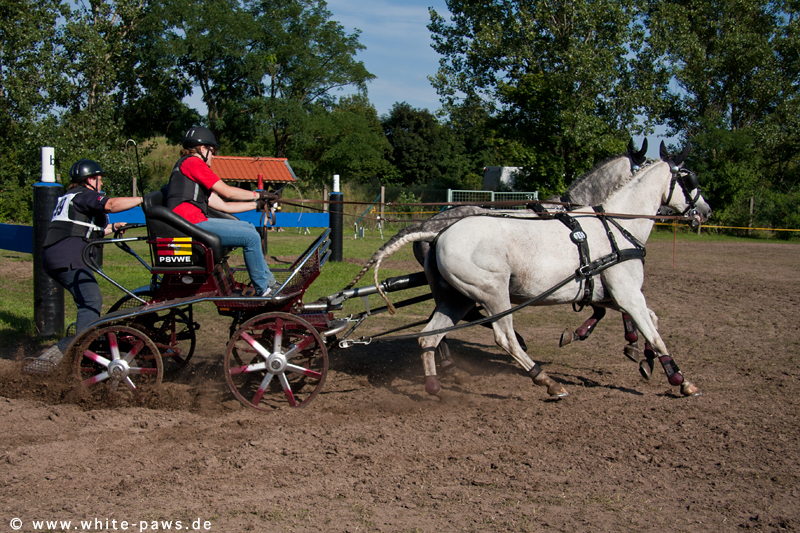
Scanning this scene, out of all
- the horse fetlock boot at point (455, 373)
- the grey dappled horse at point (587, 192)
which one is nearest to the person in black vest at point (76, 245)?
the grey dappled horse at point (587, 192)

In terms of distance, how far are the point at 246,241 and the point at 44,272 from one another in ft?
10.8

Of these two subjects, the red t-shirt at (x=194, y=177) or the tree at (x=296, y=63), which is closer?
the red t-shirt at (x=194, y=177)

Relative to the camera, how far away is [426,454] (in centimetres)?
400

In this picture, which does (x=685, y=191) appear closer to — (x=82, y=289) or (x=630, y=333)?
(x=630, y=333)

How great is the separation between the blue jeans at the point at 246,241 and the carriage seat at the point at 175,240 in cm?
11

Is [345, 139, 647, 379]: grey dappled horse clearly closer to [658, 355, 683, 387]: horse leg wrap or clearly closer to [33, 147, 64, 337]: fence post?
[658, 355, 683, 387]: horse leg wrap

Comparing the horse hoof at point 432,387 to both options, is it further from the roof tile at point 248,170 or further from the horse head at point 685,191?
the roof tile at point 248,170

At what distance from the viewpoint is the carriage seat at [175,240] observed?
181 inches

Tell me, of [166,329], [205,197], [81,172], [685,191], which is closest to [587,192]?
[685,191]

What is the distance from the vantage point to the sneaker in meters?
4.91

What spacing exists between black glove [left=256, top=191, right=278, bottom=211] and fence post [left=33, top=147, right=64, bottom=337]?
121 inches

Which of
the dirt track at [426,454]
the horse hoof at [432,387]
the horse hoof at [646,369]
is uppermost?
the horse hoof at [646,369]

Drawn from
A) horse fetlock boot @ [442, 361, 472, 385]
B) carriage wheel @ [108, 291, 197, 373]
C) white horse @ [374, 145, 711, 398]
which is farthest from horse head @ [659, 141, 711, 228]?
carriage wheel @ [108, 291, 197, 373]

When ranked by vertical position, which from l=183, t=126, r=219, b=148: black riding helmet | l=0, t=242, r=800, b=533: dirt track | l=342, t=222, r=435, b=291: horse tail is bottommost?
l=0, t=242, r=800, b=533: dirt track
